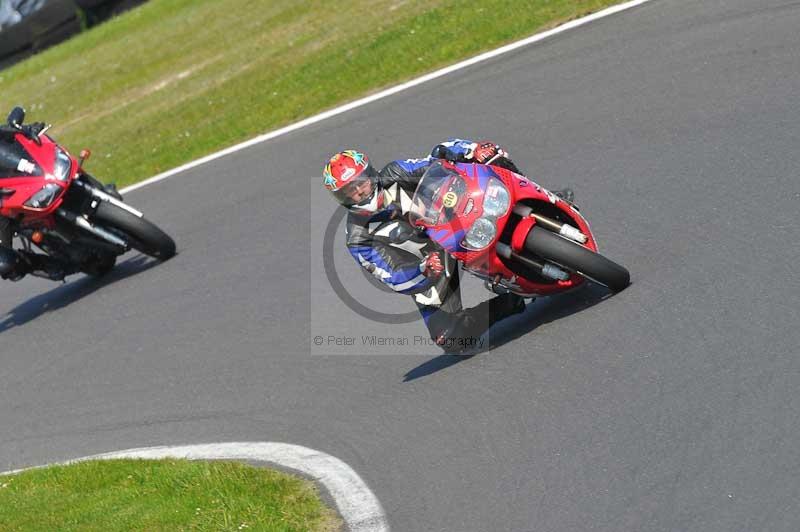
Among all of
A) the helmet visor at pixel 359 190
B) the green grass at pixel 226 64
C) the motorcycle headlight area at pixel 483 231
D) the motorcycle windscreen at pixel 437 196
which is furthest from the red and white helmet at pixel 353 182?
the green grass at pixel 226 64

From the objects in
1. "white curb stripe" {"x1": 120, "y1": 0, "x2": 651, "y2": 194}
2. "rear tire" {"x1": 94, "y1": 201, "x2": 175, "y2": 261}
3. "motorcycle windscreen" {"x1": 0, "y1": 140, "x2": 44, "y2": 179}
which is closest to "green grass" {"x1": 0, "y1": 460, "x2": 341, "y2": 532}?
"rear tire" {"x1": 94, "y1": 201, "x2": 175, "y2": 261}

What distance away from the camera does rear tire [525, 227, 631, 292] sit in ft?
22.0

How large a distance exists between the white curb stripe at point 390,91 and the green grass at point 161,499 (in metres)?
6.64

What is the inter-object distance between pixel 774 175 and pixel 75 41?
2031 cm

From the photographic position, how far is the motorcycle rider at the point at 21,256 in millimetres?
11188

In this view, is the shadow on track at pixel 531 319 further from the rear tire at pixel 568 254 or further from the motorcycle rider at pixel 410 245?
the rear tire at pixel 568 254

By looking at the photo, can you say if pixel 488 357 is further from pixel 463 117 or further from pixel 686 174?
pixel 463 117

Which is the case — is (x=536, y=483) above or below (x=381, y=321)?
above

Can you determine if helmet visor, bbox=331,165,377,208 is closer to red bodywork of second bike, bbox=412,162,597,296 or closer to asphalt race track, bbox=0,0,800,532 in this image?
red bodywork of second bike, bbox=412,162,597,296

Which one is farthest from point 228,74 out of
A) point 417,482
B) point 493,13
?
point 417,482

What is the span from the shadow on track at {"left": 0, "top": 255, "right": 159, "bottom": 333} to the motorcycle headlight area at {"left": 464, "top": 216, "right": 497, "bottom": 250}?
5.51 metres

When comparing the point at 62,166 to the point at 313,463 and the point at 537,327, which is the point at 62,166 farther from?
the point at 537,327

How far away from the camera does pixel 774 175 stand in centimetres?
769

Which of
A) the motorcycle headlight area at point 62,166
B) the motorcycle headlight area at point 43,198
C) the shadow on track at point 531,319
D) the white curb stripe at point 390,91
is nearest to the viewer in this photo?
the shadow on track at point 531,319
